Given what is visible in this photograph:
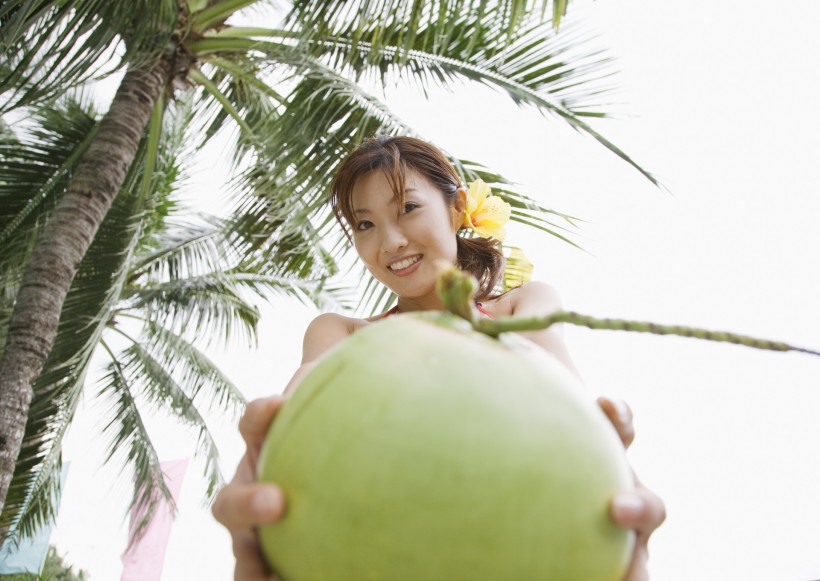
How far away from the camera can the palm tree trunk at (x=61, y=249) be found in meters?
2.83

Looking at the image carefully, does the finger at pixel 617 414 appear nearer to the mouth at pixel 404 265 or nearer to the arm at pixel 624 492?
the arm at pixel 624 492

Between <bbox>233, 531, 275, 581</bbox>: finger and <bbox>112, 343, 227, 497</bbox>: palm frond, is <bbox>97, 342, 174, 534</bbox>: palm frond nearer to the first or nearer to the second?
<bbox>112, 343, 227, 497</bbox>: palm frond

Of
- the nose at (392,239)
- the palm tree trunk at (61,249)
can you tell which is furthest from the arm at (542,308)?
the palm tree trunk at (61,249)

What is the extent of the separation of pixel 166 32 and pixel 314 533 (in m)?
3.59

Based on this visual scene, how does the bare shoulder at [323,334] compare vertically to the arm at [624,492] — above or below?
below

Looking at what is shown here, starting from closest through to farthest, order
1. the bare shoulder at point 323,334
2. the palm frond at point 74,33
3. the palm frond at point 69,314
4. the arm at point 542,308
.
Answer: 1. the arm at point 542,308
2. the bare shoulder at point 323,334
3. the palm frond at point 74,33
4. the palm frond at point 69,314

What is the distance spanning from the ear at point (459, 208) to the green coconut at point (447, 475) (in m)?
1.02

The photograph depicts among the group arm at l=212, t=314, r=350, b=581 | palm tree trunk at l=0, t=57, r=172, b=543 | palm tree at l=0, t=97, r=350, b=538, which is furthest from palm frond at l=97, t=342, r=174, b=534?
arm at l=212, t=314, r=350, b=581

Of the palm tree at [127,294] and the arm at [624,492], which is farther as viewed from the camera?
the palm tree at [127,294]

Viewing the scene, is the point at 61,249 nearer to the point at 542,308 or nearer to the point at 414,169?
the point at 414,169

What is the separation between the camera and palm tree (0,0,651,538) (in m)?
2.80

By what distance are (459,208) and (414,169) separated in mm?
140

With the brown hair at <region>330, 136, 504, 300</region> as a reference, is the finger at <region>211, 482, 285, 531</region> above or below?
below

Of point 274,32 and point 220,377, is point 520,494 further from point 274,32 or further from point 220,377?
point 220,377
